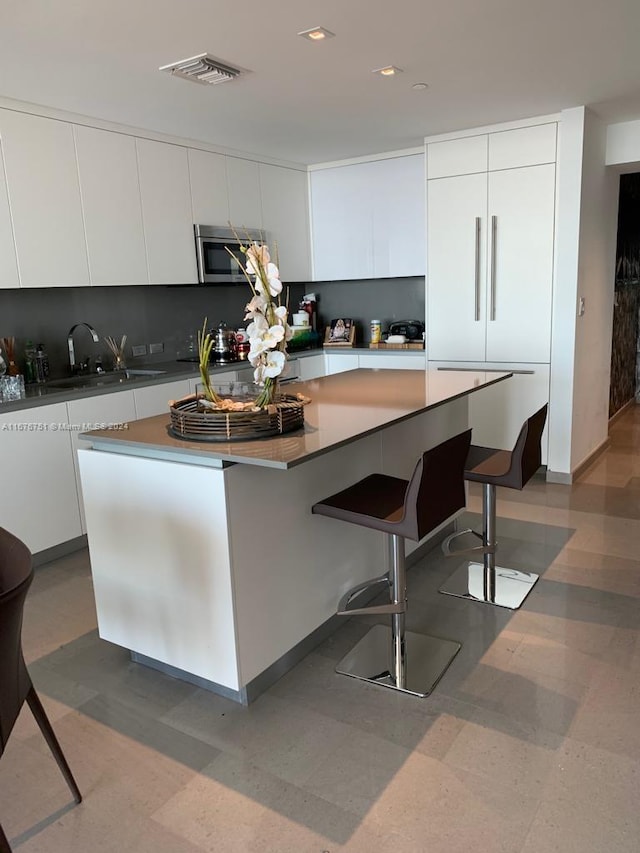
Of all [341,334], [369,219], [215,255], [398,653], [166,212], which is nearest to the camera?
[398,653]

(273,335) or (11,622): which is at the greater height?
(273,335)

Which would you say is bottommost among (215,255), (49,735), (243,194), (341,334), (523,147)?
(49,735)

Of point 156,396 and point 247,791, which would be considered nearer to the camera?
point 247,791

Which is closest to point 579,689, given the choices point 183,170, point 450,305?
point 450,305

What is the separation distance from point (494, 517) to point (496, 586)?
323mm

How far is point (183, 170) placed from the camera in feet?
14.3

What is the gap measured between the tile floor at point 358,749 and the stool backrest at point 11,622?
0.47 m

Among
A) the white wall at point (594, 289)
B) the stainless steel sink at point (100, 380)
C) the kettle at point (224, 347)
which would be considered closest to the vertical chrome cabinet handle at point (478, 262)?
the white wall at point (594, 289)

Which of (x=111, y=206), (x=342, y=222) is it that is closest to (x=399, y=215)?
(x=342, y=222)

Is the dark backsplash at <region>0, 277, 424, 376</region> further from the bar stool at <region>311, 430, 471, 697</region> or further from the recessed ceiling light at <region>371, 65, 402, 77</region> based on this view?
the bar stool at <region>311, 430, 471, 697</region>

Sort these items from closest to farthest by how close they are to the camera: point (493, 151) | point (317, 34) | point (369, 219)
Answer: point (317, 34), point (493, 151), point (369, 219)

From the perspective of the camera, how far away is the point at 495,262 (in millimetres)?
4551

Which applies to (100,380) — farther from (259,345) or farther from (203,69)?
(259,345)

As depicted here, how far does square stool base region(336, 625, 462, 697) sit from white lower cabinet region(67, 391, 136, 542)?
5.62ft
